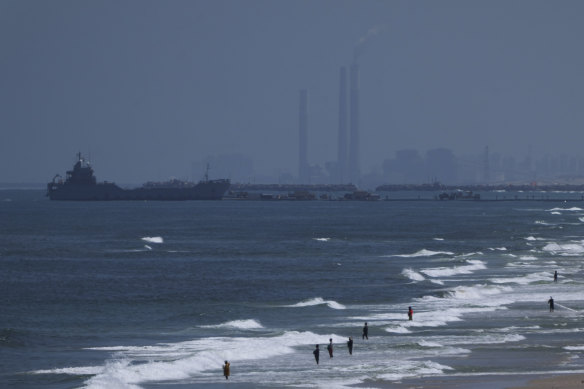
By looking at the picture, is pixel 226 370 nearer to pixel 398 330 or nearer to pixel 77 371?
pixel 77 371

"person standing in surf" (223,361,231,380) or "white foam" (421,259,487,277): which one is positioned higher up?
"white foam" (421,259,487,277)

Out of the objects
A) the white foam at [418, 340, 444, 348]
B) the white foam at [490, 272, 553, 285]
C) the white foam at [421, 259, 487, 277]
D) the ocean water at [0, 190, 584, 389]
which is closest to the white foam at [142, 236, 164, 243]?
the ocean water at [0, 190, 584, 389]

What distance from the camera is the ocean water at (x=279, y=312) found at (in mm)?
49625

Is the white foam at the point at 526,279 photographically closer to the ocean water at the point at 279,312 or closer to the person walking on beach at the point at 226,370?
the ocean water at the point at 279,312

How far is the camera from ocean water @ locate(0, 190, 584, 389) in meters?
49.6

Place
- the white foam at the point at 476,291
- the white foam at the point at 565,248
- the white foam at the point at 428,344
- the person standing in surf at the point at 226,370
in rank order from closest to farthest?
the person standing in surf at the point at 226,370
the white foam at the point at 428,344
the white foam at the point at 476,291
the white foam at the point at 565,248

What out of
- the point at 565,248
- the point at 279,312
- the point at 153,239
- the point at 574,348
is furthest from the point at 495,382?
the point at 153,239

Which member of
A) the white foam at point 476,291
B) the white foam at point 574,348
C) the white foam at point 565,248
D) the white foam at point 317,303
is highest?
the white foam at point 565,248

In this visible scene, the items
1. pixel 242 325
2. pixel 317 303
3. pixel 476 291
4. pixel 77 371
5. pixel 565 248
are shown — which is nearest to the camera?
pixel 77 371

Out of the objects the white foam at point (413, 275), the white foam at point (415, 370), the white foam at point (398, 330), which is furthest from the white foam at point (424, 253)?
the white foam at point (415, 370)

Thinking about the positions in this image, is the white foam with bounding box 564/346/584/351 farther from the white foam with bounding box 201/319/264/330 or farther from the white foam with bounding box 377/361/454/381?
the white foam with bounding box 201/319/264/330

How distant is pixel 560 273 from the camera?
313 feet

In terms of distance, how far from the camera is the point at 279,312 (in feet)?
229

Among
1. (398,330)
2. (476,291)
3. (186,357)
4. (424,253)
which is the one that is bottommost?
(186,357)
